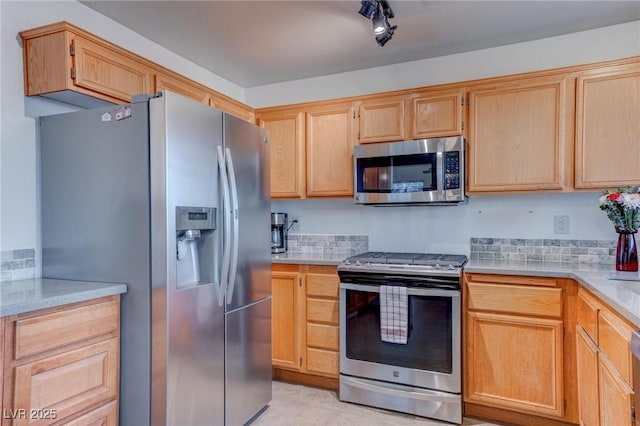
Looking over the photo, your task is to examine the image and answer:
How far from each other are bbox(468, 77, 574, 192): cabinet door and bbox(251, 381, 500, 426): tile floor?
1.52 m

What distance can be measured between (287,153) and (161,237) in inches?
65.4

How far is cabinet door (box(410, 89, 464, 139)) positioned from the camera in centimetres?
260

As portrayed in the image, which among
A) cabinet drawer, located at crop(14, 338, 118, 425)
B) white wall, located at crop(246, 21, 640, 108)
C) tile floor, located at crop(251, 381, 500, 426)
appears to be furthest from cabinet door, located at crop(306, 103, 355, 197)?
cabinet drawer, located at crop(14, 338, 118, 425)

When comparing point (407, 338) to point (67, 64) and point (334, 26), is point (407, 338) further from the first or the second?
point (67, 64)

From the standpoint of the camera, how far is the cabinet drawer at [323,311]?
269 cm

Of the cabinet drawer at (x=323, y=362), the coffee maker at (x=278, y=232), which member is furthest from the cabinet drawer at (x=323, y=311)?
the coffee maker at (x=278, y=232)

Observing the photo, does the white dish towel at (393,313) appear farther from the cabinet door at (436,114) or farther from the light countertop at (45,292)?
the light countertop at (45,292)

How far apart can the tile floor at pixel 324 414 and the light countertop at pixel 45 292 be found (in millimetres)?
1247

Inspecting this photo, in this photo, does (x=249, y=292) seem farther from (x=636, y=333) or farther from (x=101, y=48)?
(x=636, y=333)

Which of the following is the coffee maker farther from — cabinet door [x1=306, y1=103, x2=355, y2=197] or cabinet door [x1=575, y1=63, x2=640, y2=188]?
cabinet door [x1=575, y1=63, x2=640, y2=188]

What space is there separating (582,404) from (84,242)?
103 inches

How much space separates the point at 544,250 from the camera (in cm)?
261

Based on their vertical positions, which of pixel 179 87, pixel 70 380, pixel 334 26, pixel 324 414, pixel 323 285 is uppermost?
pixel 334 26

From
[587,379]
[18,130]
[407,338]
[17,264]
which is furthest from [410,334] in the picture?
[18,130]
